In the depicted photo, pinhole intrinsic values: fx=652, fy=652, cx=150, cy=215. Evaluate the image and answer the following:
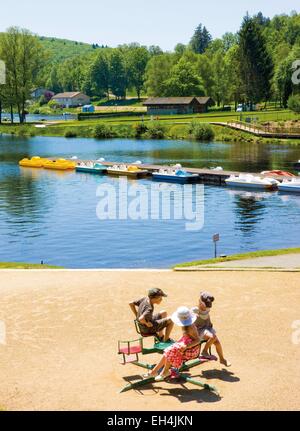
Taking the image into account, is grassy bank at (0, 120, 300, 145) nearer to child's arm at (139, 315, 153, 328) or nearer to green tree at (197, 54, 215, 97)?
green tree at (197, 54, 215, 97)

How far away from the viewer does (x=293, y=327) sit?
17859 millimetres

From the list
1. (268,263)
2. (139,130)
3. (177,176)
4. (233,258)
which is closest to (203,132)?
(139,130)

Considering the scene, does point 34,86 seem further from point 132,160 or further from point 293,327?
point 293,327

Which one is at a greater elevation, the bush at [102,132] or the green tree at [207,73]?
the green tree at [207,73]

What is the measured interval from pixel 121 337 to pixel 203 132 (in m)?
103

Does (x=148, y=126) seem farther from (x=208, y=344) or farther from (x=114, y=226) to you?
(x=208, y=344)

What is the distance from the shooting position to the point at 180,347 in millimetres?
14711

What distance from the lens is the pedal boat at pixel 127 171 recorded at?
7253 cm

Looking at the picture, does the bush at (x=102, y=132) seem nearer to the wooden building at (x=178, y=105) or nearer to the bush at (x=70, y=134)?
the bush at (x=70, y=134)

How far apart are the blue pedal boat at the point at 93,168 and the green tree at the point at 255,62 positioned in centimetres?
7620

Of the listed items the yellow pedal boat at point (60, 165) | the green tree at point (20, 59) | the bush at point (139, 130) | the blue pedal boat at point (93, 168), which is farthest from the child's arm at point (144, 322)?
the green tree at point (20, 59)

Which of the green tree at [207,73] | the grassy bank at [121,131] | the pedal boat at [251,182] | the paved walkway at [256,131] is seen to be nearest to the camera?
the pedal boat at [251,182]

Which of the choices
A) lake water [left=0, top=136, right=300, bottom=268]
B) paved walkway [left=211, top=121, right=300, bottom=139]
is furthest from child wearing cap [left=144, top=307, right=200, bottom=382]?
paved walkway [left=211, top=121, right=300, bottom=139]
